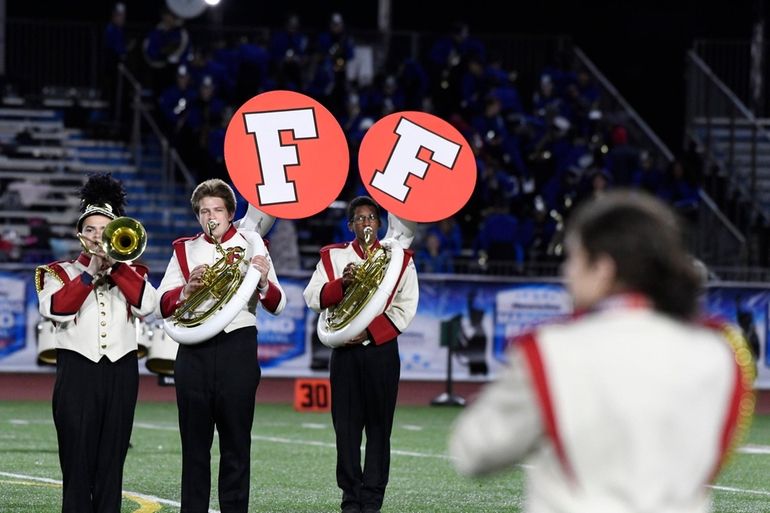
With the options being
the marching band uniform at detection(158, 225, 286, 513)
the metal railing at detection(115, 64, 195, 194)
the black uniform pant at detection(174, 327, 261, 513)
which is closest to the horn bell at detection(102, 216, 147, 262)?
the marching band uniform at detection(158, 225, 286, 513)

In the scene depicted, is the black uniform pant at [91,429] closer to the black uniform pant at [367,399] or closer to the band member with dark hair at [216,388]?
the band member with dark hair at [216,388]

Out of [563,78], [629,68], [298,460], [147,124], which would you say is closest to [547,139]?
[563,78]

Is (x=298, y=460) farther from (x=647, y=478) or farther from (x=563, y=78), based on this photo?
(x=563, y=78)

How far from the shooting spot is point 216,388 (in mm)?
6703

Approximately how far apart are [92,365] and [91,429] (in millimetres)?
269

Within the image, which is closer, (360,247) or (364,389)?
(364,389)

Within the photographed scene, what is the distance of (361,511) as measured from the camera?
771 centimetres

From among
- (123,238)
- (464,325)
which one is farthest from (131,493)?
(464,325)

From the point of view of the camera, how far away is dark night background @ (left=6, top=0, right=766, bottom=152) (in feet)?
77.7

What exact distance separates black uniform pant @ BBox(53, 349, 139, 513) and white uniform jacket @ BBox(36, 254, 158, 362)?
0.20 ft

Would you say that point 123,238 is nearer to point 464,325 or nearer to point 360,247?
point 360,247

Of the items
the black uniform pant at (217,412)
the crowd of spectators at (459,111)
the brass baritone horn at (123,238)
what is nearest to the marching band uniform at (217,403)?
the black uniform pant at (217,412)

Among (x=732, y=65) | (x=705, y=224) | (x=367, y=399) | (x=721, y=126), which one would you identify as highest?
(x=732, y=65)

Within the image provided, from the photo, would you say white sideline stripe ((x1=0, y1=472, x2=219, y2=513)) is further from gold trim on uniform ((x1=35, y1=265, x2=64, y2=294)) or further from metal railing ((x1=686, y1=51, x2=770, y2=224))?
metal railing ((x1=686, y1=51, x2=770, y2=224))
